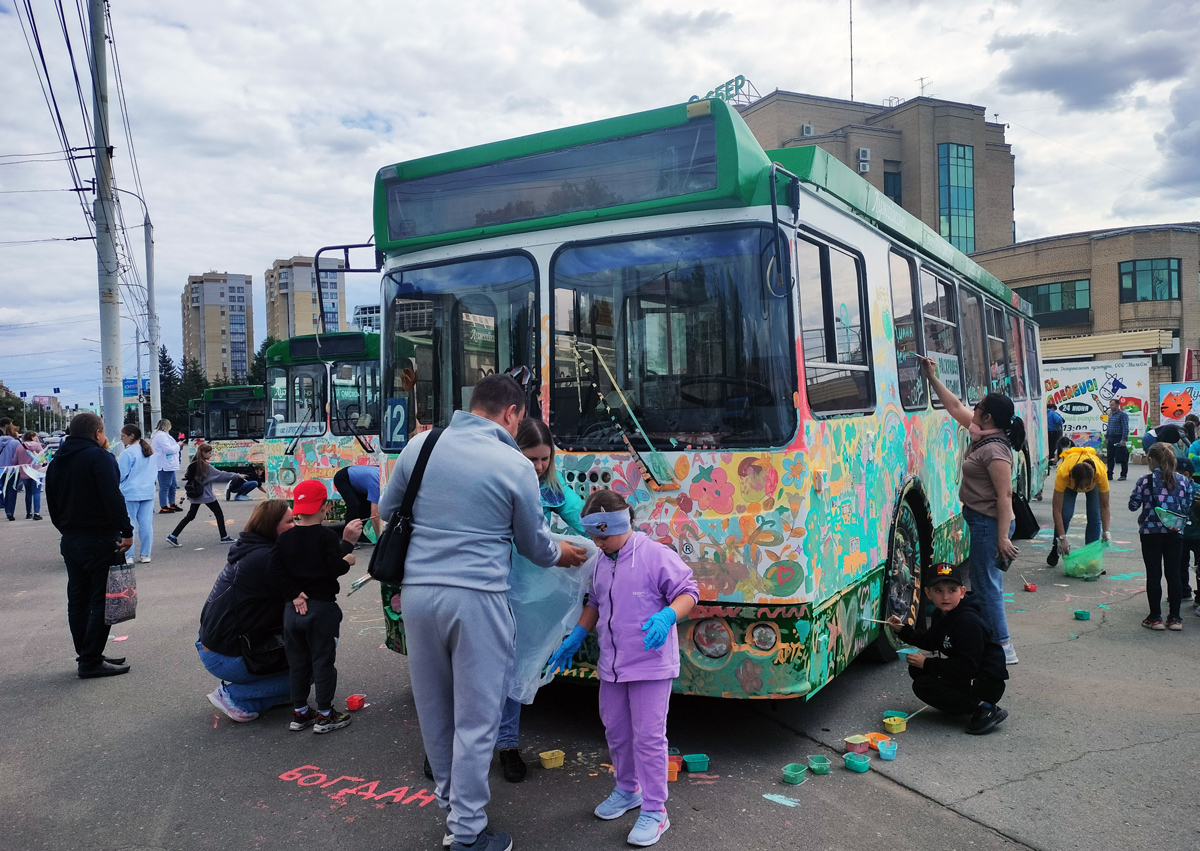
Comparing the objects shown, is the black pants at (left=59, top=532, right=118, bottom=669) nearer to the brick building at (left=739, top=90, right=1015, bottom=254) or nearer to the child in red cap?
the child in red cap

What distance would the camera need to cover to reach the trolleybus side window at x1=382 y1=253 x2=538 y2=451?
491 centimetres

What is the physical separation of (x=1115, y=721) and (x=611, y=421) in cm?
333

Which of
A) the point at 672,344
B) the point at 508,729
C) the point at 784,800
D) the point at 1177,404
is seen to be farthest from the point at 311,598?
the point at 1177,404

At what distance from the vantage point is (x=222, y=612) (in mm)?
5223

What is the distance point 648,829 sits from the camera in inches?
142

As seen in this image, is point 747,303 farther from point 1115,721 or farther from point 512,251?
point 1115,721

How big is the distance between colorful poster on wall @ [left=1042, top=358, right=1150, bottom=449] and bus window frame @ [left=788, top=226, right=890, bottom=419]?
23.9 m

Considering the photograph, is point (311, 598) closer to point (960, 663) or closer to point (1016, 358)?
point (960, 663)

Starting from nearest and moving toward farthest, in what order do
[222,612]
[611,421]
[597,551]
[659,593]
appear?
[659,593] → [597,551] → [611,421] → [222,612]

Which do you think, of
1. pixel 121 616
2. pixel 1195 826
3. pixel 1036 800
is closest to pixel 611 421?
pixel 1036 800

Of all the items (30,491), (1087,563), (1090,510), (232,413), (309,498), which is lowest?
(1087,563)

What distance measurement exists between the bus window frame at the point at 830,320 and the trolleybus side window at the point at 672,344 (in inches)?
5.0

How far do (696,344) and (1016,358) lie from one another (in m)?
8.91

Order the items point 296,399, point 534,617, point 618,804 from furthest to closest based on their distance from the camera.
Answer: point 296,399 < point 534,617 < point 618,804
